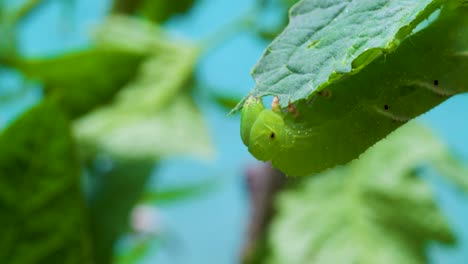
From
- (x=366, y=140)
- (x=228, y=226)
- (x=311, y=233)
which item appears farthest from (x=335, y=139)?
(x=228, y=226)

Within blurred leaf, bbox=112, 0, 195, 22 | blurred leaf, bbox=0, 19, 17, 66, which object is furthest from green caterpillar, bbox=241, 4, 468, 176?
blurred leaf, bbox=112, 0, 195, 22

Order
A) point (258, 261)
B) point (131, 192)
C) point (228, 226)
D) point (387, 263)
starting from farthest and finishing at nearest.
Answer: point (228, 226) → point (258, 261) → point (131, 192) → point (387, 263)

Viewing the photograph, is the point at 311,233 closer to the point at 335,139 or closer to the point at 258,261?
the point at 258,261

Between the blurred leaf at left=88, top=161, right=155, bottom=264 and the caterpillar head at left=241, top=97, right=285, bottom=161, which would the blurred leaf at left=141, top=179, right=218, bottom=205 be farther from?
the caterpillar head at left=241, top=97, right=285, bottom=161

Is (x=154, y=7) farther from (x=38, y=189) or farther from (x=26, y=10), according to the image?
(x=38, y=189)

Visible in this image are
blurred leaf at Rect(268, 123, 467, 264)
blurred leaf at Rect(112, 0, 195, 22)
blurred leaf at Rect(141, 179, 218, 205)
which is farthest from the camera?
blurred leaf at Rect(141, 179, 218, 205)

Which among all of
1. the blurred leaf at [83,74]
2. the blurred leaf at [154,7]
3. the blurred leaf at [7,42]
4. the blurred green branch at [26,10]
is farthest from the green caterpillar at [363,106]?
the blurred green branch at [26,10]

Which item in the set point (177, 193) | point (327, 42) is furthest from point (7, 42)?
point (327, 42)
